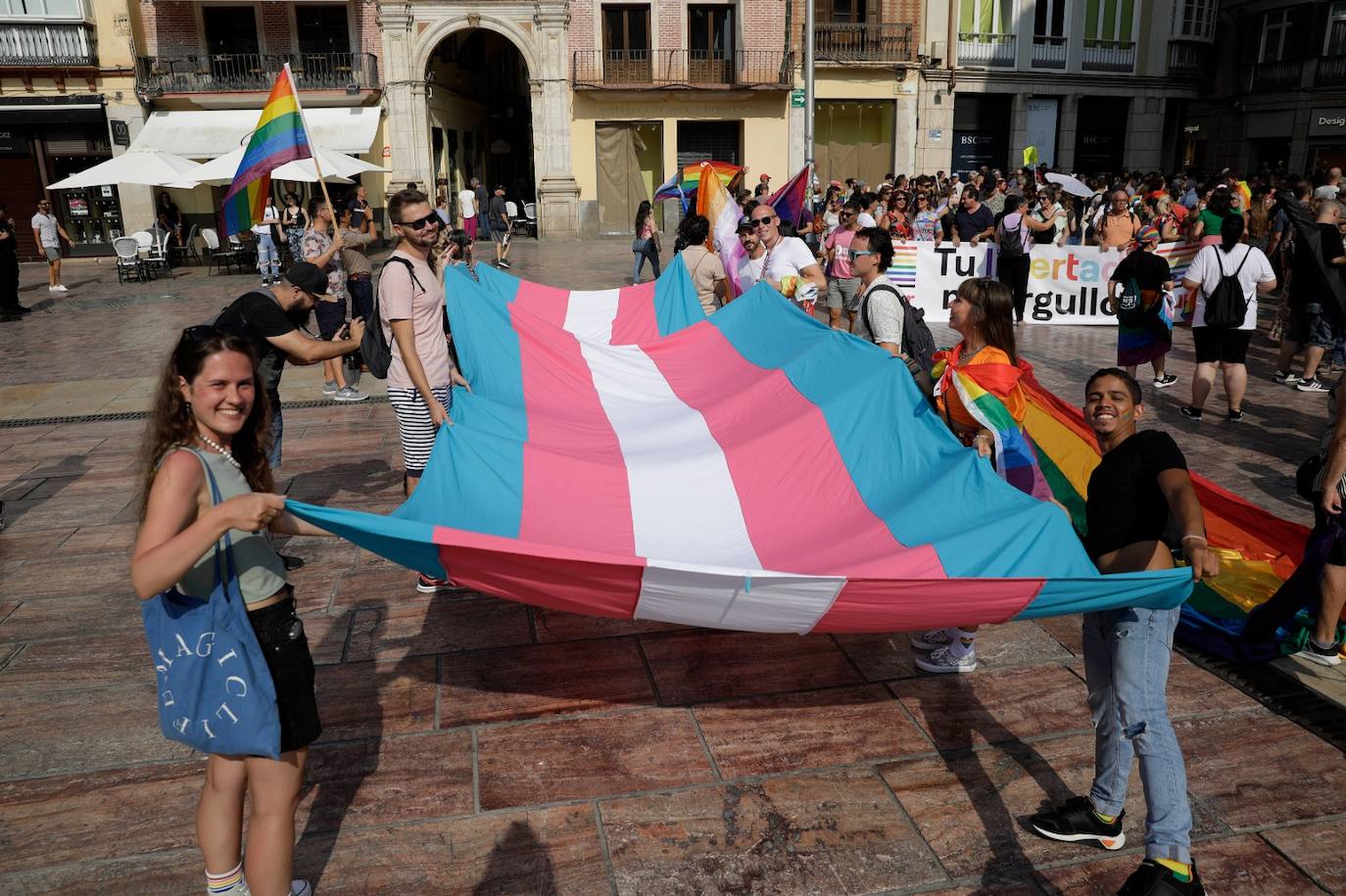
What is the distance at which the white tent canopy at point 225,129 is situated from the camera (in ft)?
83.2

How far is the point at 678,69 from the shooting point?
2895cm

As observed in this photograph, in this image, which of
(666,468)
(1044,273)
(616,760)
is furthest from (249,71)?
(616,760)

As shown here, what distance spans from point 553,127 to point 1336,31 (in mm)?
25215

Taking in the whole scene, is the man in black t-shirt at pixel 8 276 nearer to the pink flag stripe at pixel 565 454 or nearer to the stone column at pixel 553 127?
the pink flag stripe at pixel 565 454

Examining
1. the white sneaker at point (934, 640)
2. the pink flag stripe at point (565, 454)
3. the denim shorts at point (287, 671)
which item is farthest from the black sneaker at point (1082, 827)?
the denim shorts at point (287, 671)

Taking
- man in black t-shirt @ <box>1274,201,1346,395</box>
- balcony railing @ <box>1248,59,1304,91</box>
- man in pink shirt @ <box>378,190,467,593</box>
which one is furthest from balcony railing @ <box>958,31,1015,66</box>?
man in pink shirt @ <box>378,190,467,593</box>

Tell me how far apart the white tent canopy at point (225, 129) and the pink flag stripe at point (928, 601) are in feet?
81.8

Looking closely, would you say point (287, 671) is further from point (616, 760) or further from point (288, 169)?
point (288, 169)

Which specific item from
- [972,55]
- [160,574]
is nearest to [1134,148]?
[972,55]

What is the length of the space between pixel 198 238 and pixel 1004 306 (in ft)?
77.8

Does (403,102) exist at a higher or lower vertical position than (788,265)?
higher

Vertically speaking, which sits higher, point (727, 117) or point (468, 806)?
point (727, 117)

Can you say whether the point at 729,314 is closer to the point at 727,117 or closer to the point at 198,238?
the point at 198,238

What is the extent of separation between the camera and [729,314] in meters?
7.10
